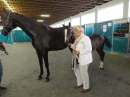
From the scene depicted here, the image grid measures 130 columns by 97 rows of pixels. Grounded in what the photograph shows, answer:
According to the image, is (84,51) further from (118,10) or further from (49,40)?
(118,10)

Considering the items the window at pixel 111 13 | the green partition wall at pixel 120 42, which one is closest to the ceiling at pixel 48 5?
the window at pixel 111 13

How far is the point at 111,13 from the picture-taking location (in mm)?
7328

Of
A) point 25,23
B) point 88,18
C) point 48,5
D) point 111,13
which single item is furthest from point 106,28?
point 25,23

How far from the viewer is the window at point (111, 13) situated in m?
6.63

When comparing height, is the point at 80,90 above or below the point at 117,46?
below

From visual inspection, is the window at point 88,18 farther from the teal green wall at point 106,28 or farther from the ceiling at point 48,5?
the teal green wall at point 106,28

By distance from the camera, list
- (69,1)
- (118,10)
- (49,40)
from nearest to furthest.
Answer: (49,40)
(118,10)
(69,1)

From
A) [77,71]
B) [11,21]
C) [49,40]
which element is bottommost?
[77,71]

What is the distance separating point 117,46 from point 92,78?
3893 millimetres

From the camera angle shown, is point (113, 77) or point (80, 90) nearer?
point (80, 90)

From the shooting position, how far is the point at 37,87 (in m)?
2.34

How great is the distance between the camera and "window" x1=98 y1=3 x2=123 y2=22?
6.63 m

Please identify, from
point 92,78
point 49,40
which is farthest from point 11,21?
point 92,78

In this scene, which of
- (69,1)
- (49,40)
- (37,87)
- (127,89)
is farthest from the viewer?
(69,1)
